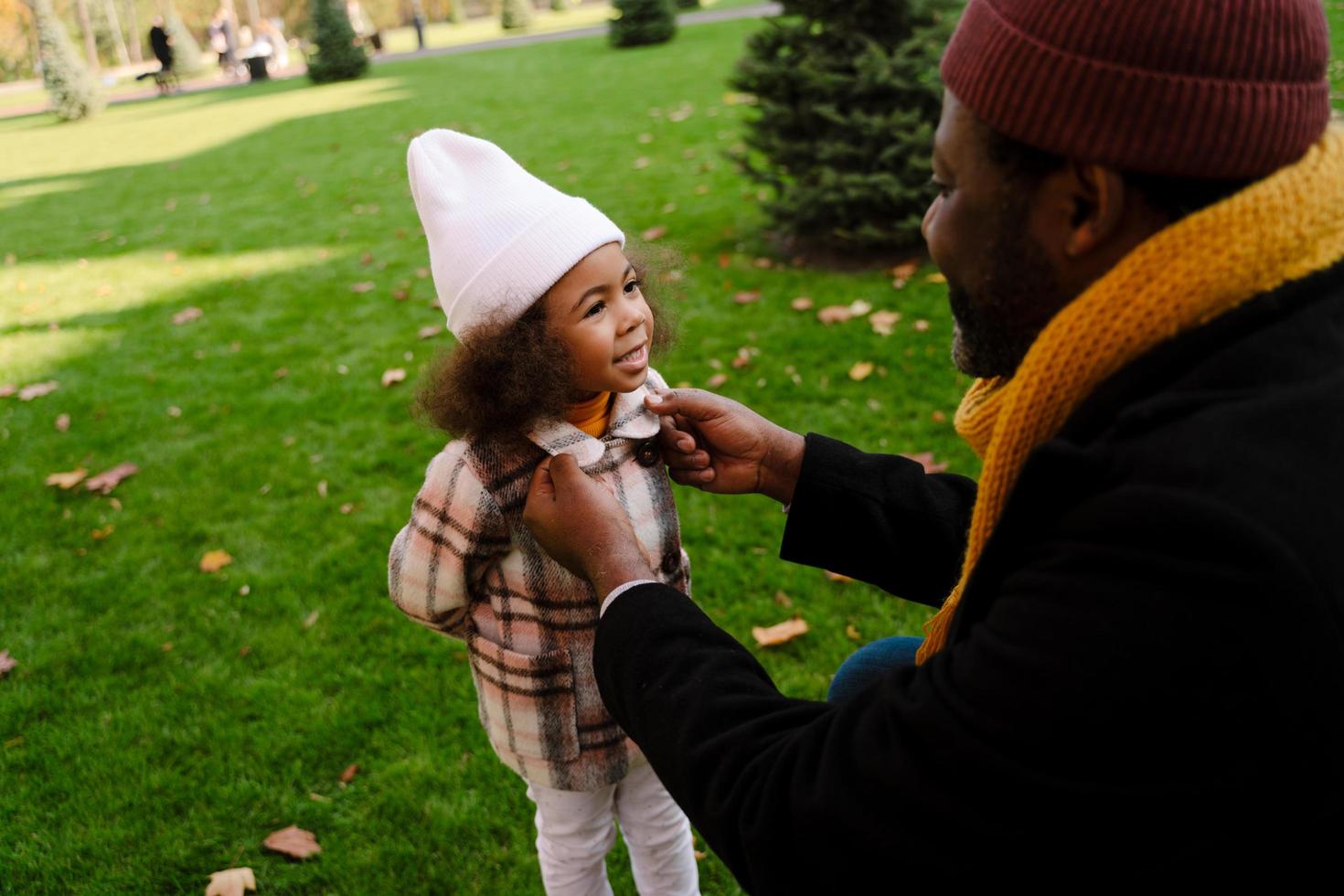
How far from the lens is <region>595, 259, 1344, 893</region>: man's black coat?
1005 millimetres

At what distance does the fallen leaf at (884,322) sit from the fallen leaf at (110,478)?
3987 mm

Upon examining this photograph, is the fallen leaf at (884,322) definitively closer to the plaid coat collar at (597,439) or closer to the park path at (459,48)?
the plaid coat collar at (597,439)

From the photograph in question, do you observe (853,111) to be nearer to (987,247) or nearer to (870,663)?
(870,663)

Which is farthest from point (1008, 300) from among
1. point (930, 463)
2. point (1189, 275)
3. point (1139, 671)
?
point (930, 463)

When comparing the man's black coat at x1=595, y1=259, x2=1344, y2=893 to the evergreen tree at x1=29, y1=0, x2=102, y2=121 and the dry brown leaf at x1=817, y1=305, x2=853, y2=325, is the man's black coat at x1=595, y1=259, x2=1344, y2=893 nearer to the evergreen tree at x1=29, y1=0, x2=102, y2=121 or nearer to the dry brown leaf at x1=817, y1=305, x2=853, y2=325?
the dry brown leaf at x1=817, y1=305, x2=853, y2=325

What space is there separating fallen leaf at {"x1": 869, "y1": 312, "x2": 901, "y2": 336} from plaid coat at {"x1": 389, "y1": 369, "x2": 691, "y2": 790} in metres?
3.35

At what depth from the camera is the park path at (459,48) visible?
22984mm

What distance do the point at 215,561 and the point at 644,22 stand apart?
17733 millimetres

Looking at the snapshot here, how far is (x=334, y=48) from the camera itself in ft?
69.5

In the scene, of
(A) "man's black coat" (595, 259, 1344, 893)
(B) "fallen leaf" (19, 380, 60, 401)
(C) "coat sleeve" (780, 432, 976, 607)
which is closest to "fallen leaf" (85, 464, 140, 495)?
(B) "fallen leaf" (19, 380, 60, 401)

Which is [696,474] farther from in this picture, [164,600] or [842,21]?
[842,21]

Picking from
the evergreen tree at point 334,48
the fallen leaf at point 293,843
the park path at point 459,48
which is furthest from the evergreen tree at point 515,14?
the fallen leaf at point 293,843

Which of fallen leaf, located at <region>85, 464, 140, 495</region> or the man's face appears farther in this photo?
fallen leaf, located at <region>85, 464, 140, 495</region>

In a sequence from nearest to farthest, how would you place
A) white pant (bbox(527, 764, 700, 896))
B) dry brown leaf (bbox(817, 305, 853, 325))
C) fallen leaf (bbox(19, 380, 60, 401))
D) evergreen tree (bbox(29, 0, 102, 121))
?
white pant (bbox(527, 764, 700, 896)) < dry brown leaf (bbox(817, 305, 853, 325)) < fallen leaf (bbox(19, 380, 60, 401)) < evergreen tree (bbox(29, 0, 102, 121))
